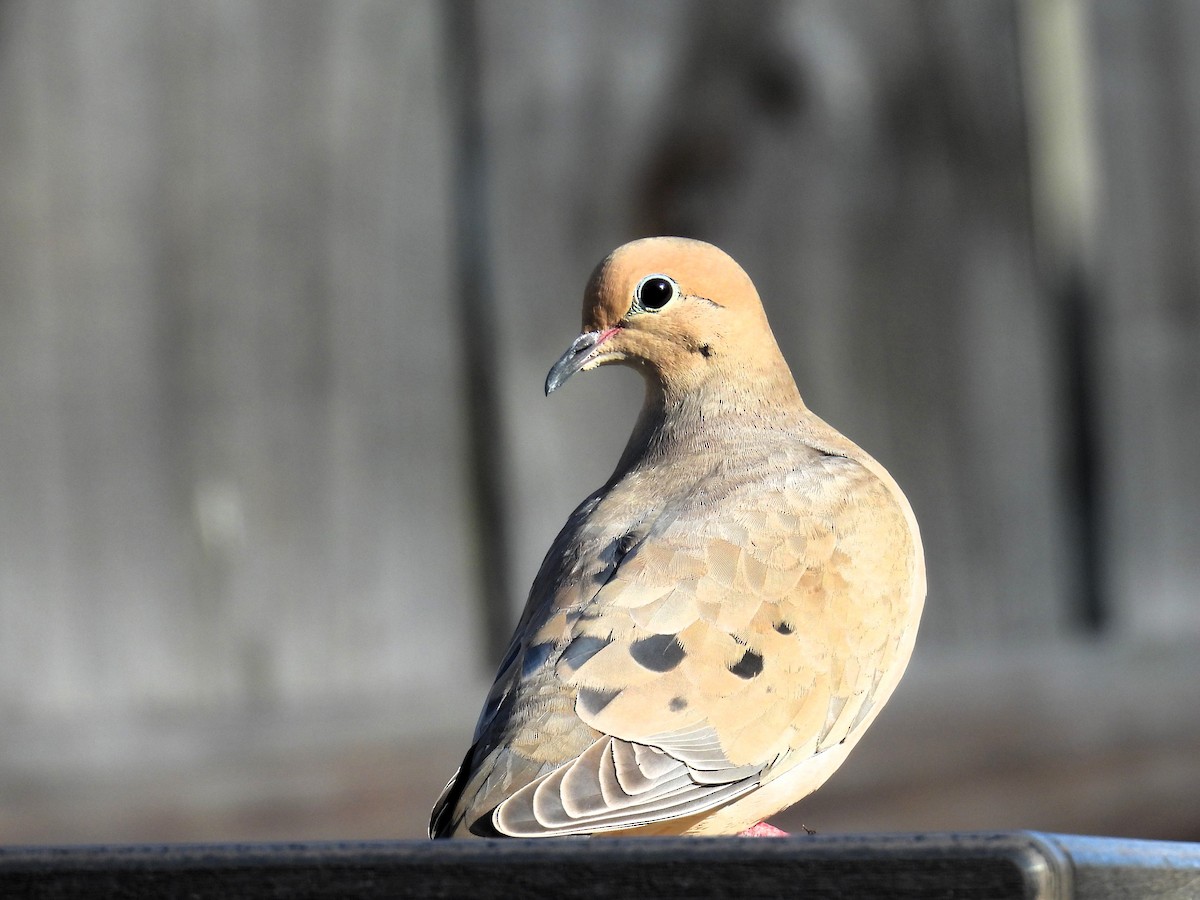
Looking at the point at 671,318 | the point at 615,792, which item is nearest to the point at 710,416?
the point at 671,318

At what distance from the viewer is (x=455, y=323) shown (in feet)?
10.6

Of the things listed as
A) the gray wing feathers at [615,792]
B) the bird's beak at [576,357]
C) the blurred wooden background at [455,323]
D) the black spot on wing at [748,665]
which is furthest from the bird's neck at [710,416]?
the blurred wooden background at [455,323]

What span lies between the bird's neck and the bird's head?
14 millimetres

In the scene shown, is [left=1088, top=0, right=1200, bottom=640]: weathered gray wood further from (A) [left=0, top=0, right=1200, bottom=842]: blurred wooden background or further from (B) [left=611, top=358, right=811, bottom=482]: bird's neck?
(B) [left=611, top=358, right=811, bottom=482]: bird's neck

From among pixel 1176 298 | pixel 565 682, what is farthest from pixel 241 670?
pixel 1176 298

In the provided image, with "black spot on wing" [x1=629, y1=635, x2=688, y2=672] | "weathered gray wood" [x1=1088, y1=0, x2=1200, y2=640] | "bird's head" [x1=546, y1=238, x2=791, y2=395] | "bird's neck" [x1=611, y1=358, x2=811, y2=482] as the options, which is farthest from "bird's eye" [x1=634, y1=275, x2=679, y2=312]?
"weathered gray wood" [x1=1088, y1=0, x2=1200, y2=640]

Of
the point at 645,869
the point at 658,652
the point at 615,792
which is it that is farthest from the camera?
the point at 658,652

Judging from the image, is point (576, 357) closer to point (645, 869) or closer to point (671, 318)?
point (671, 318)

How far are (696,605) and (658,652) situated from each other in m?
0.09

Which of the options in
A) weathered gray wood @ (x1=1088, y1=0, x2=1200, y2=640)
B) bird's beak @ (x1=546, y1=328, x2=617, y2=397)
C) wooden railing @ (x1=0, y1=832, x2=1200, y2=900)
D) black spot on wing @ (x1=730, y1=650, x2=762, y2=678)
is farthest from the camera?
weathered gray wood @ (x1=1088, y1=0, x2=1200, y2=640)

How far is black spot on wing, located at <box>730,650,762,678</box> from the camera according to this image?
1.72 meters

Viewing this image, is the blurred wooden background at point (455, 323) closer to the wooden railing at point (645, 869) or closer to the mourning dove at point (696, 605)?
the mourning dove at point (696, 605)

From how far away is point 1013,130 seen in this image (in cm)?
318

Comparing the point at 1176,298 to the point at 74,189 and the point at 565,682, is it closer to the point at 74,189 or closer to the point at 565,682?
the point at 565,682
